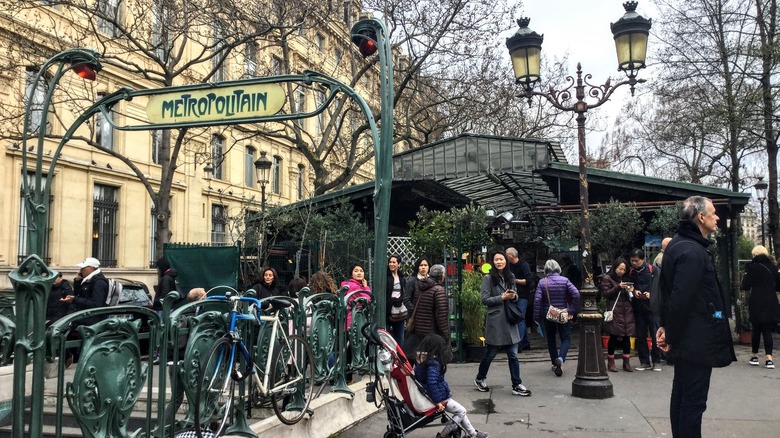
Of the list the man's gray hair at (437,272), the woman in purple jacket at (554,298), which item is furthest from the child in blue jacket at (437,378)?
the woman in purple jacket at (554,298)

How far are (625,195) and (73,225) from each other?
1837 centimetres

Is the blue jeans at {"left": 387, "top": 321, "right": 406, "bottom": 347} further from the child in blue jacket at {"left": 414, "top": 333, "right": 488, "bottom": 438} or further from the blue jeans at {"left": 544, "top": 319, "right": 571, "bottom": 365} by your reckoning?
the child in blue jacket at {"left": 414, "top": 333, "right": 488, "bottom": 438}

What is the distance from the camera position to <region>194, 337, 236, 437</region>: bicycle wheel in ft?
14.6

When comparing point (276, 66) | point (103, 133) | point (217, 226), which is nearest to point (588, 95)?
point (276, 66)

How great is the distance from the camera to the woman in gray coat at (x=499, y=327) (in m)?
8.16

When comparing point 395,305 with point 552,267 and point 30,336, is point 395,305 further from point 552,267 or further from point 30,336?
point 30,336

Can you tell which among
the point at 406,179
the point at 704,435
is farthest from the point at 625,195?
the point at 704,435

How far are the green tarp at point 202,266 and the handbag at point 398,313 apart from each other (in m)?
4.51

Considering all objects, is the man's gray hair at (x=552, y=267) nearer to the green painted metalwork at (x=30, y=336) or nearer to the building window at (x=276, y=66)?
the green painted metalwork at (x=30, y=336)

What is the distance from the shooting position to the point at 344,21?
69.9 ft

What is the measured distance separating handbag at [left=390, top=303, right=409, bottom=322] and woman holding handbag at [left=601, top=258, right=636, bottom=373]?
3.14 m

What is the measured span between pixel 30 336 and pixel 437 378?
11.4 feet

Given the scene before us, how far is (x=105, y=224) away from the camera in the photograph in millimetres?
24859

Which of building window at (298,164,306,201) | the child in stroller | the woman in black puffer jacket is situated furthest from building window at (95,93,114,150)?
the woman in black puffer jacket
